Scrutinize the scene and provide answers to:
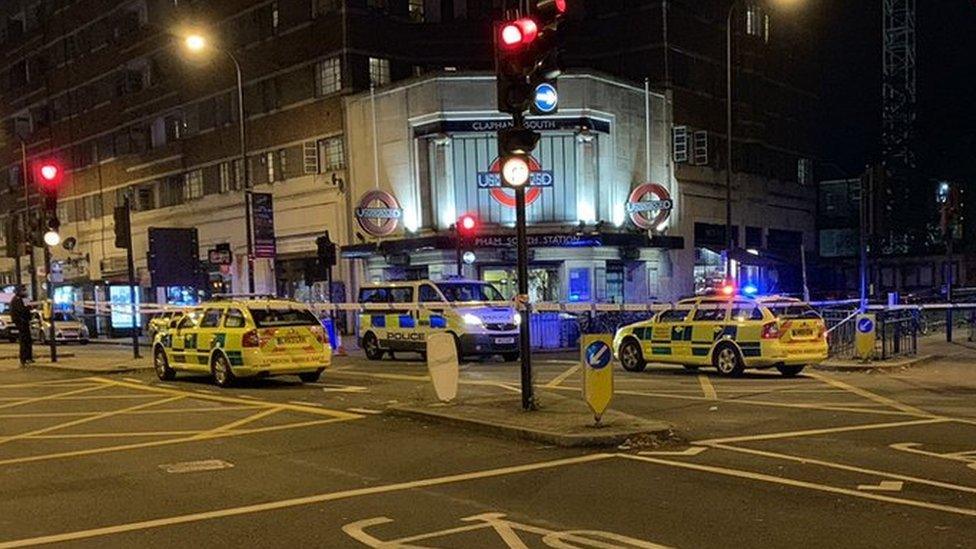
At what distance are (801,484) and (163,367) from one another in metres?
13.4

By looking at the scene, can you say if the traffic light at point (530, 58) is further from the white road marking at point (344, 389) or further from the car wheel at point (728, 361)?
the car wheel at point (728, 361)

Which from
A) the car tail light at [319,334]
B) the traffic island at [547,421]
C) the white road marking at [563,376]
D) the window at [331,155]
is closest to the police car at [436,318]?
the white road marking at [563,376]

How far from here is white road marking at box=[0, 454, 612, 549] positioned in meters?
6.34

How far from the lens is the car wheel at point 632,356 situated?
17.8 metres

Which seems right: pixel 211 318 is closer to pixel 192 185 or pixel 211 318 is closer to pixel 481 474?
pixel 481 474

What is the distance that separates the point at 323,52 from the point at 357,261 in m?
8.35

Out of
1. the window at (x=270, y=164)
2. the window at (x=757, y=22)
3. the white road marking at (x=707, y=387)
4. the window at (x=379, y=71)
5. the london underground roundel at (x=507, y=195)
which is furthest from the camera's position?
the window at (x=757, y=22)

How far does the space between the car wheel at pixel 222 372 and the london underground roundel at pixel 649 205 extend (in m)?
17.1

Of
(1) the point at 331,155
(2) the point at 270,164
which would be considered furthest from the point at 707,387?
(2) the point at 270,164

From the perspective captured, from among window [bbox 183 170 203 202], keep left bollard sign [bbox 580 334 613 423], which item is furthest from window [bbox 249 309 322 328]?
window [bbox 183 170 203 202]

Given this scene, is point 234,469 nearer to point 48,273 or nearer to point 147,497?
point 147,497

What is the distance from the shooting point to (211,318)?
16188mm

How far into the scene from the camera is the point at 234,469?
8.64m

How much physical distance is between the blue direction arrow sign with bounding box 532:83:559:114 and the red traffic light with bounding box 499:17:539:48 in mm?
579
